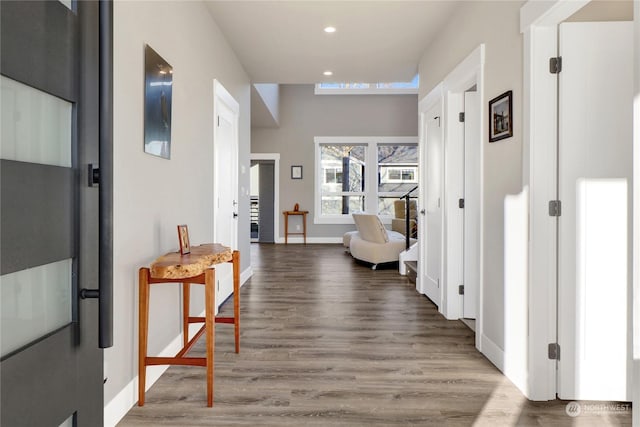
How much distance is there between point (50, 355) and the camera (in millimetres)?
656

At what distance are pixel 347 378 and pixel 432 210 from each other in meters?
2.23

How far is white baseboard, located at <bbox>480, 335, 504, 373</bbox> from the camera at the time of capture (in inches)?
93.6

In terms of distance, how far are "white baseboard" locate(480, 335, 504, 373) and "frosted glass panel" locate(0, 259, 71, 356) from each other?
2.42m

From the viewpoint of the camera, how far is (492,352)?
2.50 m

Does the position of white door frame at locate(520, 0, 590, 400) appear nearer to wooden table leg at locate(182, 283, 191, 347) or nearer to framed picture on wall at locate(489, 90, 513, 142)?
framed picture on wall at locate(489, 90, 513, 142)

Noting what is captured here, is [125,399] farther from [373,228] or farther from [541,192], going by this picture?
[373,228]

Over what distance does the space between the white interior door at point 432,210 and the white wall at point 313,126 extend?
5015mm

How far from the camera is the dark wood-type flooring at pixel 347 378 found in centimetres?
187

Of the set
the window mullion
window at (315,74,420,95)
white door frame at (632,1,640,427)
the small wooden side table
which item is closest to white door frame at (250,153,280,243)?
the small wooden side table

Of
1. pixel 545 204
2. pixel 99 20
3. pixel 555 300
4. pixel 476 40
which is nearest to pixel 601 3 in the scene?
pixel 476 40

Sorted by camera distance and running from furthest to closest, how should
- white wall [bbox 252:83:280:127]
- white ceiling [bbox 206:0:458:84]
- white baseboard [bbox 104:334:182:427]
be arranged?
1. white wall [bbox 252:83:280:127]
2. white ceiling [bbox 206:0:458:84]
3. white baseboard [bbox 104:334:182:427]

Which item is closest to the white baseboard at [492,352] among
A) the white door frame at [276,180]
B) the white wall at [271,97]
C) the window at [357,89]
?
the white wall at [271,97]

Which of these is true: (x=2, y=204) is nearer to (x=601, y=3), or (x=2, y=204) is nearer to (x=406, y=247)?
(x=601, y=3)

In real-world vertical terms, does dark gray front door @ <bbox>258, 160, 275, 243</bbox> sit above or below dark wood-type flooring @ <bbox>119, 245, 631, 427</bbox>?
above
